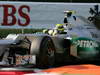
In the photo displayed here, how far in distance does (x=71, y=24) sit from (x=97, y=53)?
1.04 m

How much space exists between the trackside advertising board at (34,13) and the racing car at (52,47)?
5108 mm

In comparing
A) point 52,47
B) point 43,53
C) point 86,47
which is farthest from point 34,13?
point 43,53

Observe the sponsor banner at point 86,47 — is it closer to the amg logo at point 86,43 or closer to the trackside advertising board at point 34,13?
the amg logo at point 86,43

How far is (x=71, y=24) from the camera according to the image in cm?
994

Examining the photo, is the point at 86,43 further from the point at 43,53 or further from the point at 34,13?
the point at 34,13

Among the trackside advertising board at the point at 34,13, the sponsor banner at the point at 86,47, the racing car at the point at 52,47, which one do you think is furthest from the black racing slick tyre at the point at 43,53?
the trackside advertising board at the point at 34,13

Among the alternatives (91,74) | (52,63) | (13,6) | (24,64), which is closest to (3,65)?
(24,64)

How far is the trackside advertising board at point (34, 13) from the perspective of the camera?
15.4 m

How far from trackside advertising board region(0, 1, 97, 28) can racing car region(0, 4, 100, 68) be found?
16.8 feet

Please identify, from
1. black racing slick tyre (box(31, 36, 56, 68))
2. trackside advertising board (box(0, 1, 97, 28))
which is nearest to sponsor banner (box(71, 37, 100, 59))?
black racing slick tyre (box(31, 36, 56, 68))

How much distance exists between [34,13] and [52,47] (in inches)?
336

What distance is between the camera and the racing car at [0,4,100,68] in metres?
6.32

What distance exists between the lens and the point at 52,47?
7332 millimetres

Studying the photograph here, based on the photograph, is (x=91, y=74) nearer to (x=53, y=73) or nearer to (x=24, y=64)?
(x=53, y=73)
